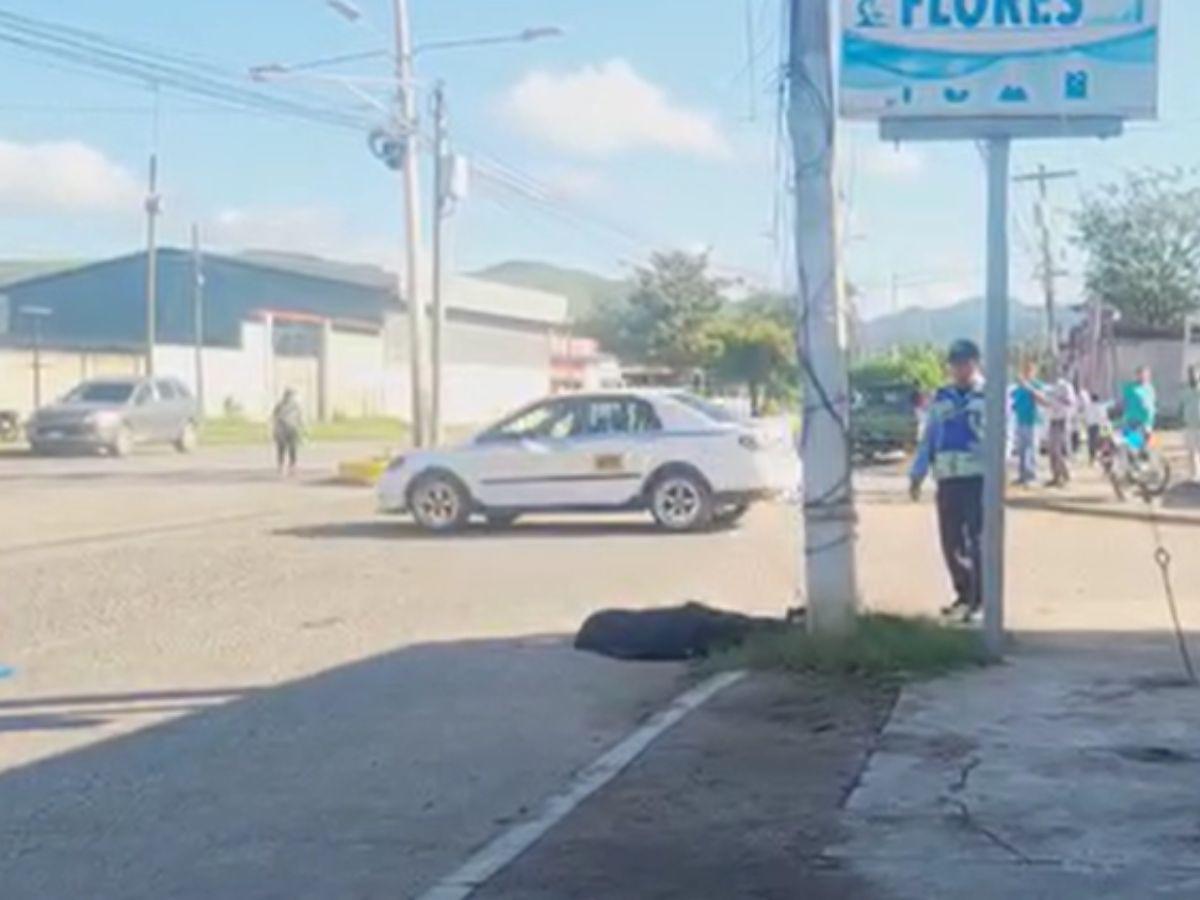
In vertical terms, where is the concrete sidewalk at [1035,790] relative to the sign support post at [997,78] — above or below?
below

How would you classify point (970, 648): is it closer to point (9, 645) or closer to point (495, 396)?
point (9, 645)

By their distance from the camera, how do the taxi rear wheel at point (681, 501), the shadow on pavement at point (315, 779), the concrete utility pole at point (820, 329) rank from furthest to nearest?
1. the taxi rear wheel at point (681, 501)
2. the concrete utility pole at point (820, 329)
3. the shadow on pavement at point (315, 779)

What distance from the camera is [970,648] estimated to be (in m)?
11.0

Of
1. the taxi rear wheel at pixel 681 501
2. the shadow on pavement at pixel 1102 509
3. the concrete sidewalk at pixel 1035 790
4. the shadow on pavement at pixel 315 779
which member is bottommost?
the shadow on pavement at pixel 315 779

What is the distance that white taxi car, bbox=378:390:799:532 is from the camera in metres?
21.8

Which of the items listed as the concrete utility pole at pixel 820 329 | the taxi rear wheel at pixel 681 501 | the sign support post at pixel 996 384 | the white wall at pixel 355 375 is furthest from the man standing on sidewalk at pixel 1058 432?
the white wall at pixel 355 375

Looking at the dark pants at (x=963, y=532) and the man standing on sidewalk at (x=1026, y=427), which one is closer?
the dark pants at (x=963, y=532)

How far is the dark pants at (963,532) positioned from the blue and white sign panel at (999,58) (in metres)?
2.81

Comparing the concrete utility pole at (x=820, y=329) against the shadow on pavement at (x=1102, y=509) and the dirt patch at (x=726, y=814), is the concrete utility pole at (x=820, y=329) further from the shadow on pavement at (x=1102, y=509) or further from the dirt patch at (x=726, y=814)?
the shadow on pavement at (x=1102, y=509)

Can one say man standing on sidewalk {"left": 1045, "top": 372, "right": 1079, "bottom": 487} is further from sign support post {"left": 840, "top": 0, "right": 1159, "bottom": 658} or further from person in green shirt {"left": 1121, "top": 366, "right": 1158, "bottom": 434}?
sign support post {"left": 840, "top": 0, "right": 1159, "bottom": 658}

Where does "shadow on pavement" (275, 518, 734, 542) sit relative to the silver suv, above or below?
below

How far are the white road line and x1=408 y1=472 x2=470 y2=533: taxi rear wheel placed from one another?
1192 cm

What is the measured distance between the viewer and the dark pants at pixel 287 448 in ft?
116

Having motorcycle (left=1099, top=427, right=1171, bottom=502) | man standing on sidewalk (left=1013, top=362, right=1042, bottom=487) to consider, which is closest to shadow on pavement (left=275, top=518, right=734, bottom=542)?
man standing on sidewalk (left=1013, top=362, right=1042, bottom=487)
